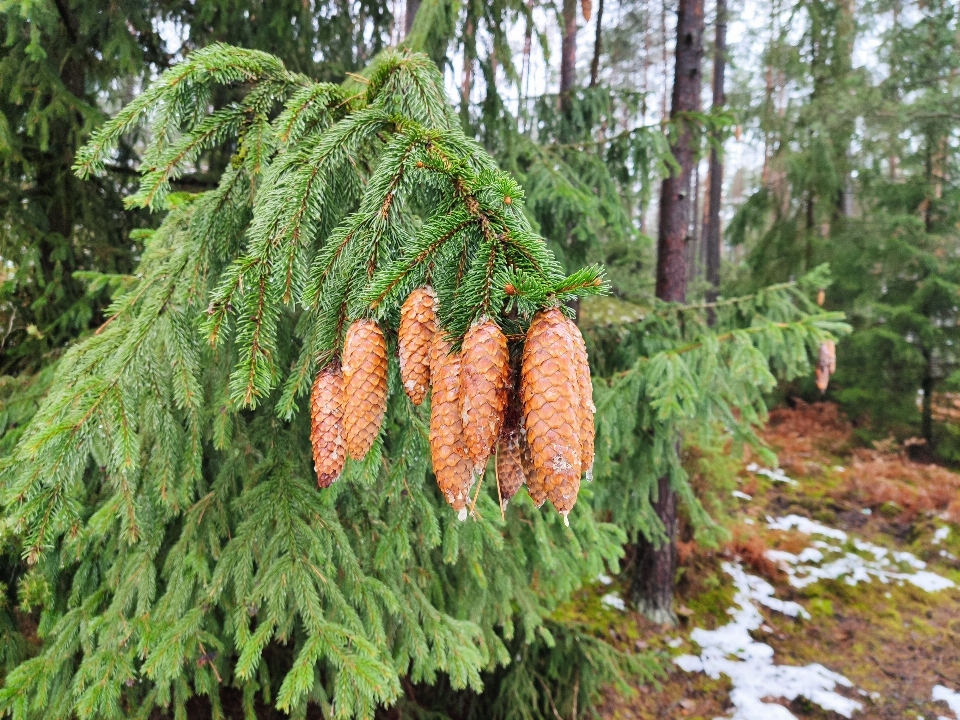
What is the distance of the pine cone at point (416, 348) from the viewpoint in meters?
0.92

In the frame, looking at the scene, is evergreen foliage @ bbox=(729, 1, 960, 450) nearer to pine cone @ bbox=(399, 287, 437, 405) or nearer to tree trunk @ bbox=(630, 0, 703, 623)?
tree trunk @ bbox=(630, 0, 703, 623)

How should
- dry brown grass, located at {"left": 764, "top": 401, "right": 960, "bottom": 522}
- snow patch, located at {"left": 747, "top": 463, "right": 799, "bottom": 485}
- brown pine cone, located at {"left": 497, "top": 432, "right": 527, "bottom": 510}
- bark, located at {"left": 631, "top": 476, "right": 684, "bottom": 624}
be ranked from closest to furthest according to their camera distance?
1. brown pine cone, located at {"left": 497, "top": 432, "right": 527, "bottom": 510}
2. bark, located at {"left": 631, "top": 476, "right": 684, "bottom": 624}
3. dry brown grass, located at {"left": 764, "top": 401, "right": 960, "bottom": 522}
4. snow patch, located at {"left": 747, "top": 463, "right": 799, "bottom": 485}

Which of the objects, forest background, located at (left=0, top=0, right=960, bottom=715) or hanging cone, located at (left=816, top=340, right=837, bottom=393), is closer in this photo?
forest background, located at (left=0, top=0, right=960, bottom=715)

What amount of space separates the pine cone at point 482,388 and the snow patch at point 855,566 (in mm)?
7933

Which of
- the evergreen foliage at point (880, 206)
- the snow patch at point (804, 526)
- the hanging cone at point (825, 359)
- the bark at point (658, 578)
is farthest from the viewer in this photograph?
the evergreen foliage at point (880, 206)

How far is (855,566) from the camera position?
7.34m

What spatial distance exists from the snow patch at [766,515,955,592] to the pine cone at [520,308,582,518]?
789 centimetres

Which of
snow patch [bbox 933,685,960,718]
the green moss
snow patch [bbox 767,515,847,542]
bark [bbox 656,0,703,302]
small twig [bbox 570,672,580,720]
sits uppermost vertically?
bark [bbox 656,0,703,302]

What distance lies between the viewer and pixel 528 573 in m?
3.51

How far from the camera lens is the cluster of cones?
708 millimetres

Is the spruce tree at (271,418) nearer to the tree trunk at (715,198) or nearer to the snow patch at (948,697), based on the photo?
the snow patch at (948,697)

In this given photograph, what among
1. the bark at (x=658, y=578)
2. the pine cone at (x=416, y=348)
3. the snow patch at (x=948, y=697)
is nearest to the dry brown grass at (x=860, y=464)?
the snow patch at (x=948, y=697)

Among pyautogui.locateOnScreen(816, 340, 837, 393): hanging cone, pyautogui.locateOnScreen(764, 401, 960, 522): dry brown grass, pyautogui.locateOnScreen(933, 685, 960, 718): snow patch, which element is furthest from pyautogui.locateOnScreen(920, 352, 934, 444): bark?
pyautogui.locateOnScreen(816, 340, 837, 393): hanging cone

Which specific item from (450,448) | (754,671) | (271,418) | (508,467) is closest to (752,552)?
(754,671)
